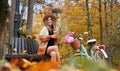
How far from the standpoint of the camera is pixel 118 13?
2614cm

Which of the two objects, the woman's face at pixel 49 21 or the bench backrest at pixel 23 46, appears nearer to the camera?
the woman's face at pixel 49 21

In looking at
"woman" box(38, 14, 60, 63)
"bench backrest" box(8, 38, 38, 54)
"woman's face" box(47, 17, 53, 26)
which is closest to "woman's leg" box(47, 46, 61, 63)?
"woman" box(38, 14, 60, 63)

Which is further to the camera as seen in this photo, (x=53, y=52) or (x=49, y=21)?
(x=49, y=21)

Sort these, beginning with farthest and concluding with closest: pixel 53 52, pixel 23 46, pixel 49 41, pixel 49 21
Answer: pixel 23 46
pixel 49 21
pixel 49 41
pixel 53 52

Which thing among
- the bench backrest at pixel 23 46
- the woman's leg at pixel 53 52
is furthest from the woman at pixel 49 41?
the bench backrest at pixel 23 46

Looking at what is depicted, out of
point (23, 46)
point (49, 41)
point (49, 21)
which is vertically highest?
point (49, 21)

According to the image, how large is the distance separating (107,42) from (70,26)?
9.67 meters

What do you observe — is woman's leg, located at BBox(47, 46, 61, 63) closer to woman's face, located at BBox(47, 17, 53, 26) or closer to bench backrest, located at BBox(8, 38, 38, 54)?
woman's face, located at BBox(47, 17, 53, 26)

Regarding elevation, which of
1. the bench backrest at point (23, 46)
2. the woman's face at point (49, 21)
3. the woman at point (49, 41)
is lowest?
the bench backrest at point (23, 46)

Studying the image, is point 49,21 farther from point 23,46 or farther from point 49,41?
point 23,46

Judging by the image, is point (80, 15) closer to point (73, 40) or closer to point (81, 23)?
point (81, 23)

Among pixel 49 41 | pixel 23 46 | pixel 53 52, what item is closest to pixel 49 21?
pixel 49 41

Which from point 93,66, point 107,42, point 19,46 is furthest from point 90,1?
point 93,66

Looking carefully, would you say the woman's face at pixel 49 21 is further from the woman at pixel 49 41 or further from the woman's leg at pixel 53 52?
the woman's leg at pixel 53 52
